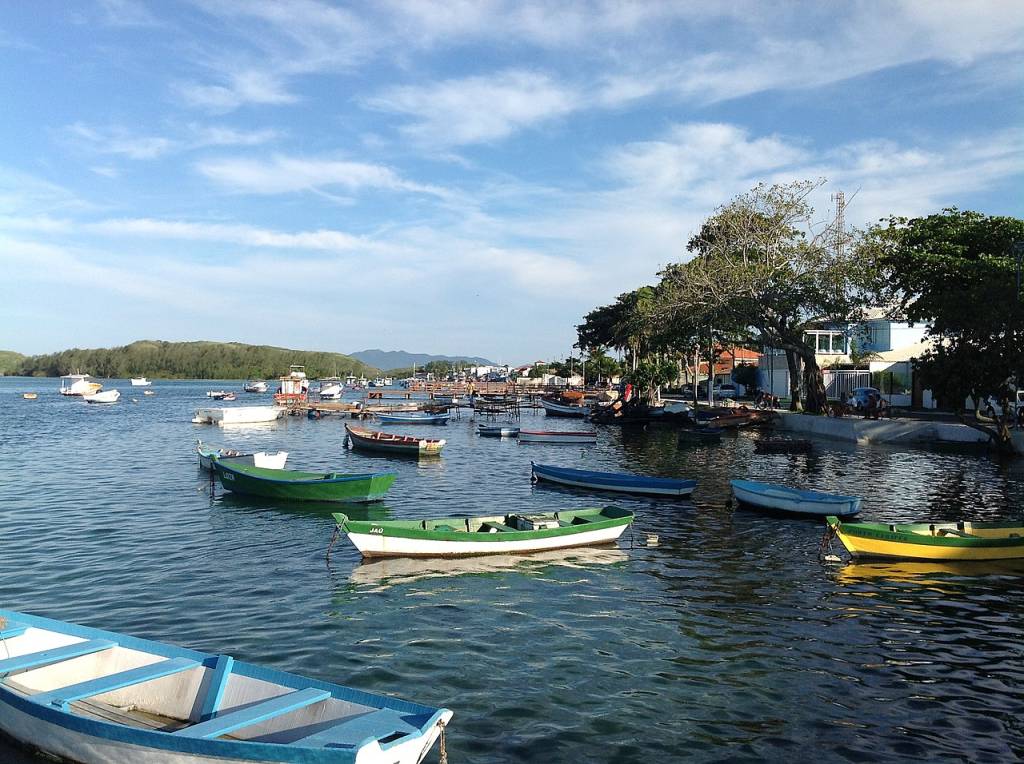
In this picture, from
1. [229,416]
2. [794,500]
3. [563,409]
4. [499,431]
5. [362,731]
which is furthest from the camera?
[563,409]

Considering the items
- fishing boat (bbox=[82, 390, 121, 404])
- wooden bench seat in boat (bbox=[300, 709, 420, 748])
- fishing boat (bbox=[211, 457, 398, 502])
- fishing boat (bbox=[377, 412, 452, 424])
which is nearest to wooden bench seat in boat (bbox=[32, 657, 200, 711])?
wooden bench seat in boat (bbox=[300, 709, 420, 748])

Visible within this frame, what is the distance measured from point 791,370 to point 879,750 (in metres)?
57.8

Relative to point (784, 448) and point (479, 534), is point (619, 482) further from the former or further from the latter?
point (784, 448)

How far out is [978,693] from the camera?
12.1 m

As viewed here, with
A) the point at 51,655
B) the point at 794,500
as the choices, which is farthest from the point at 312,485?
the point at 51,655

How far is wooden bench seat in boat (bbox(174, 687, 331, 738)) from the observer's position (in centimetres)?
815

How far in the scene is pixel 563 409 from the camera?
8238cm

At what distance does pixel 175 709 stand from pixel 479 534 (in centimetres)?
1074

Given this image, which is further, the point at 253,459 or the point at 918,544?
the point at 253,459

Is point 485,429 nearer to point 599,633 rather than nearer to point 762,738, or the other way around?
point 599,633

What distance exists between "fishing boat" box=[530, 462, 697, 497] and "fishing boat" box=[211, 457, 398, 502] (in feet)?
28.0

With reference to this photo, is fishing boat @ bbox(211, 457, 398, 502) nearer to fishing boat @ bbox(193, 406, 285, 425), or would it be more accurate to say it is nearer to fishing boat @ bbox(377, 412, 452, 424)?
fishing boat @ bbox(377, 412, 452, 424)

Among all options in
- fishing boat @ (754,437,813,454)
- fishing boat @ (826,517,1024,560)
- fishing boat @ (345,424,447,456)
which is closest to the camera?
fishing boat @ (826,517,1024,560)

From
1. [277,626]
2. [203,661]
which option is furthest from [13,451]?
[203,661]
